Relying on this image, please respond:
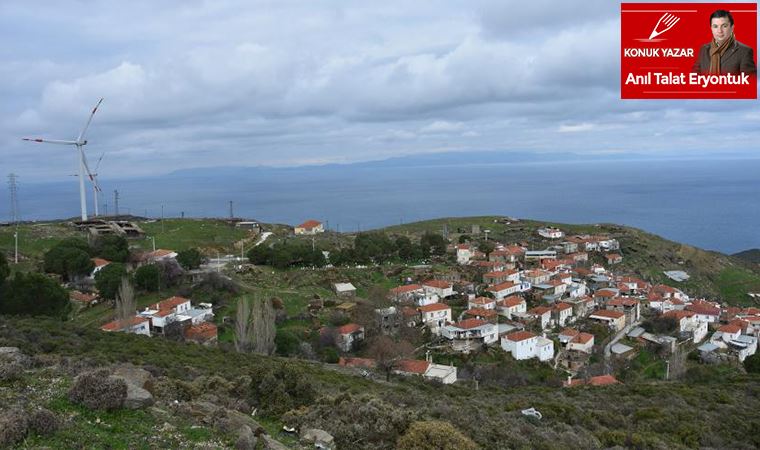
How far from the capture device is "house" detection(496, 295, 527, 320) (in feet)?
131

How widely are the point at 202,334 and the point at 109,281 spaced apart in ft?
30.6

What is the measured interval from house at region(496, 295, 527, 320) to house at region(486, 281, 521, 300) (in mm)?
1644

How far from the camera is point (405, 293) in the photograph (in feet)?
132

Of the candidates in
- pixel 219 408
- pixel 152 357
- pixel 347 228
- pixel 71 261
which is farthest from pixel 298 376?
pixel 347 228

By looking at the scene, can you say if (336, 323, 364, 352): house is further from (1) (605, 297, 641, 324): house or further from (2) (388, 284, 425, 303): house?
(1) (605, 297, 641, 324): house

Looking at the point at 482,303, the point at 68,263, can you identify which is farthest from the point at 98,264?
the point at 482,303

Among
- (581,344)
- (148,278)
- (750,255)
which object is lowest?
(750,255)

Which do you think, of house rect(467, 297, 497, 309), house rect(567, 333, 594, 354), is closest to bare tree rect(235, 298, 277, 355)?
house rect(467, 297, 497, 309)

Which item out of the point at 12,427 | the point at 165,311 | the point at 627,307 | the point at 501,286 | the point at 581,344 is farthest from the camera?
the point at 501,286

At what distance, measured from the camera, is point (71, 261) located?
125 ft

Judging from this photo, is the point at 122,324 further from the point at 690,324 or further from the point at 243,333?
the point at 690,324

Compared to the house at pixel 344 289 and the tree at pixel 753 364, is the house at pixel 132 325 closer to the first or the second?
the house at pixel 344 289

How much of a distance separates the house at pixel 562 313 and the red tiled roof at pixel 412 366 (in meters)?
17.7

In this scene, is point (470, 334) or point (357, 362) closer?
point (357, 362)
